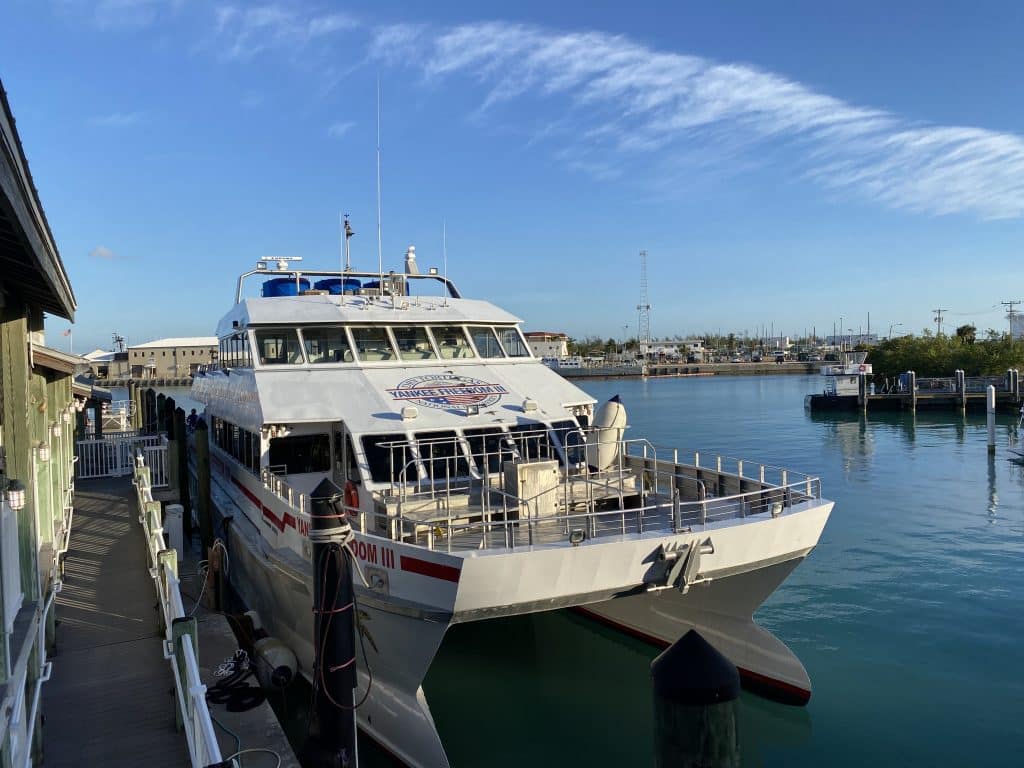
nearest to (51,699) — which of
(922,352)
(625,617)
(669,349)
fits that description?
(625,617)

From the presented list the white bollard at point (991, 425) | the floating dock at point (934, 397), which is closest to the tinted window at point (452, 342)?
the white bollard at point (991, 425)

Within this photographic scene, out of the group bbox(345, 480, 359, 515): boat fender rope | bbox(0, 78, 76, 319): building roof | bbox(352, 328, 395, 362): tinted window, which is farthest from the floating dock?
bbox(0, 78, 76, 319): building roof

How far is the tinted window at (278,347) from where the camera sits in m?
11.9

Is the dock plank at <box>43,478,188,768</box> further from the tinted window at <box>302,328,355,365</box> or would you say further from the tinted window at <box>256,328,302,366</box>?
the tinted window at <box>302,328,355,365</box>

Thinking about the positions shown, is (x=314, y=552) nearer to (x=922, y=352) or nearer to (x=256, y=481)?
(x=256, y=481)

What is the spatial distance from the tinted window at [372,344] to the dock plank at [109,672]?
4509mm

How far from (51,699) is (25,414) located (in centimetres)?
265

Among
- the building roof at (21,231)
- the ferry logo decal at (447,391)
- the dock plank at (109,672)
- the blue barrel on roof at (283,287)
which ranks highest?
the blue barrel on roof at (283,287)

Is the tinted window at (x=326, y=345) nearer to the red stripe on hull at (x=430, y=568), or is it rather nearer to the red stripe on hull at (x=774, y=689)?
the red stripe on hull at (x=430, y=568)

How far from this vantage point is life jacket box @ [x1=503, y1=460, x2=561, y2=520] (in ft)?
29.6

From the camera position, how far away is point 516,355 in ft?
44.3

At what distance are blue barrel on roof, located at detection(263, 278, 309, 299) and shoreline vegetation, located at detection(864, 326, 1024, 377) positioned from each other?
208ft

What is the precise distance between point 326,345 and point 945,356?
68331mm

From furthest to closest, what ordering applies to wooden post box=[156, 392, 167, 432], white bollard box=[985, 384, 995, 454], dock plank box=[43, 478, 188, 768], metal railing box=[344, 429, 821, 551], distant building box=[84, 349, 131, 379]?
→ distant building box=[84, 349, 131, 379] → white bollard box=[985, 384, 995, 454] → wooden post box=[156, 392, 167, 432] → metal railing box=[344, 429, 821, 551] → dock plank box=[43, 478, 188, 768]
